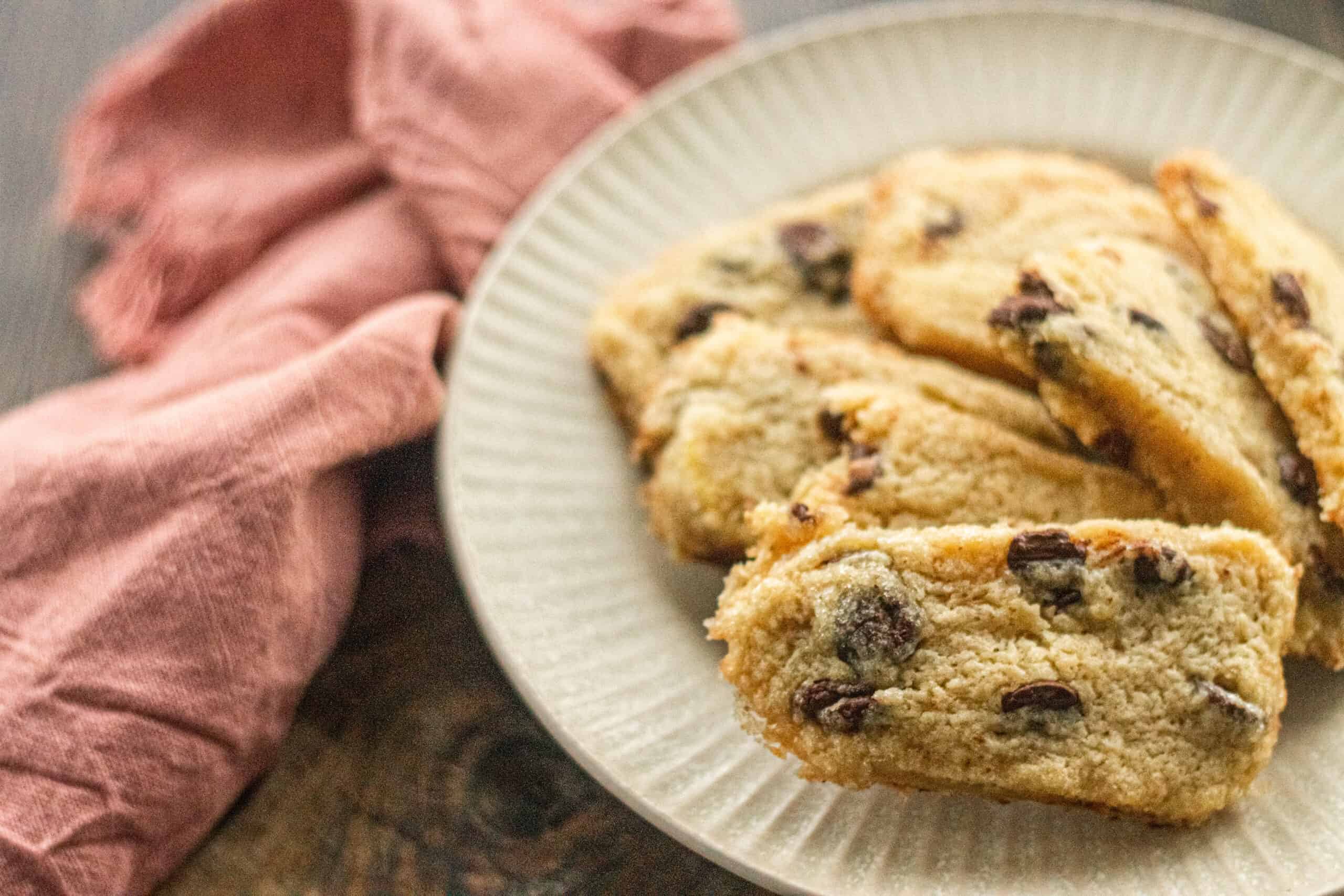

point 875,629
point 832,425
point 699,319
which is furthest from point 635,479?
point 875,629

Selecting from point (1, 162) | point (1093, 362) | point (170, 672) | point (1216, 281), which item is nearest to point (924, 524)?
point (1093, 362)

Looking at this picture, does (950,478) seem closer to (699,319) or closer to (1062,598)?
(1062,598)

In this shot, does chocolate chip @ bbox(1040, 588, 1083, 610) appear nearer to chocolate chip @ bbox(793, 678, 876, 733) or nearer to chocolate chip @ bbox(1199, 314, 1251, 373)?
chocolate chip @ bbox(793, 678, 876, 733)

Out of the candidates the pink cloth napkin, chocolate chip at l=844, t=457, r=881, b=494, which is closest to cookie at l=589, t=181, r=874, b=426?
the pink cloth napkin

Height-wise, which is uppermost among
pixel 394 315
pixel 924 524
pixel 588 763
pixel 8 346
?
pixel 924 524

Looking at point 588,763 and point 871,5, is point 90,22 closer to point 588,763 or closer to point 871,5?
point 871,5

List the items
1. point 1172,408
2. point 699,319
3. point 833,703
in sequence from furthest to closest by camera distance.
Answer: point 699,319 → point 1172,408 → point 833,703
